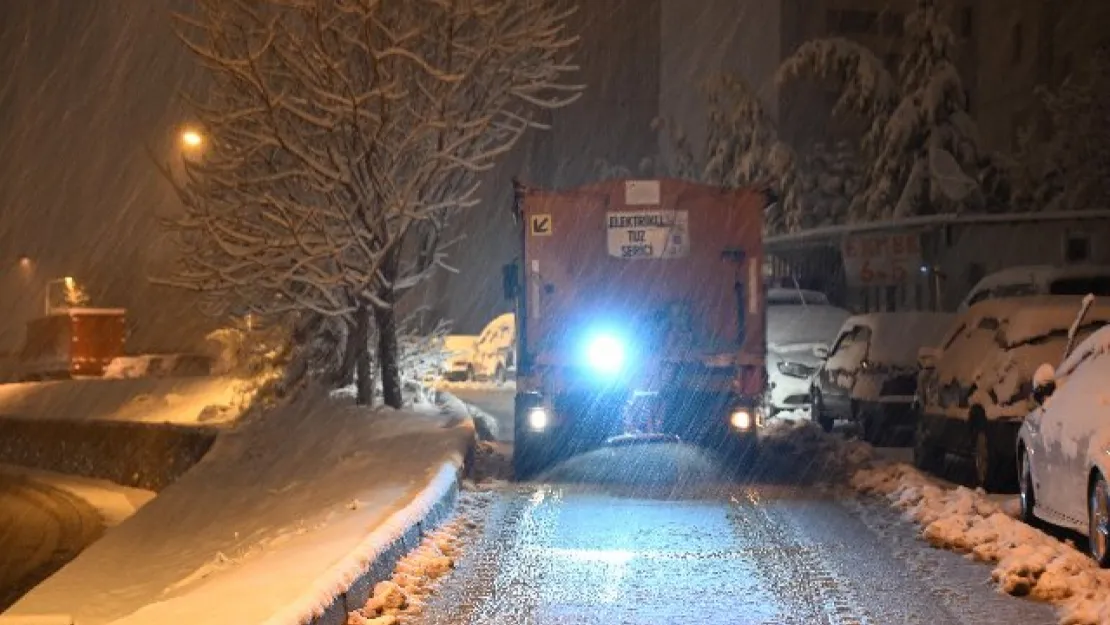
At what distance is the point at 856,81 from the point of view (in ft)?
111

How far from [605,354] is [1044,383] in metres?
5.31

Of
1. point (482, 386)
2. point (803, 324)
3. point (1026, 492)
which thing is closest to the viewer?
point (1026, 492)

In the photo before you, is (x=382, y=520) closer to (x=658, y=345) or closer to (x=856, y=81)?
(x=658, y=345)

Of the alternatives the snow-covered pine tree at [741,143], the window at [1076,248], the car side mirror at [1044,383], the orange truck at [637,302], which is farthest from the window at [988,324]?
the snow-covered pine tree at [741,143]

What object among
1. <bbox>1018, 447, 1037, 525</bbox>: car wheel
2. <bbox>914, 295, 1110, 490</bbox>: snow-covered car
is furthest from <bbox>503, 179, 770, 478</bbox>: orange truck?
<bbox>1018, 447, 1037, 525</bbox>: car wheel

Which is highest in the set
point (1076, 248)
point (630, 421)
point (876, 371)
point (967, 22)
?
point (967, 22)

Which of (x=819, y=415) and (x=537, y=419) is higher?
(x=537, y=419)

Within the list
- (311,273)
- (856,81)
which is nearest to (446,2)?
(311,273)

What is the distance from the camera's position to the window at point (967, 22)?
150ft

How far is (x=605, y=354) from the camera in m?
14.6

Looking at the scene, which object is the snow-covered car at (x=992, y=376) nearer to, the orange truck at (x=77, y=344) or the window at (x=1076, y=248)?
the window at (x=1076, y=248)

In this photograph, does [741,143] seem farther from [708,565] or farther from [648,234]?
[708,565]

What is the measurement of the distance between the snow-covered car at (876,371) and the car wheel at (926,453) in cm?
166

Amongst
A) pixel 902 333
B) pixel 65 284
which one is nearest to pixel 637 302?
pixel 902 333
